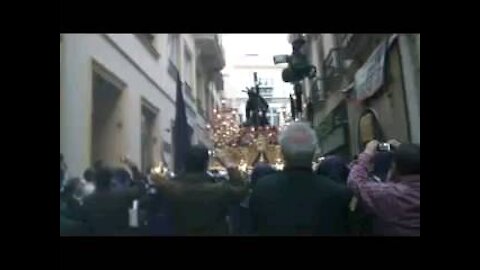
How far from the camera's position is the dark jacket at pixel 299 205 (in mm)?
2531

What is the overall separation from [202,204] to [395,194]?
3.09 feet

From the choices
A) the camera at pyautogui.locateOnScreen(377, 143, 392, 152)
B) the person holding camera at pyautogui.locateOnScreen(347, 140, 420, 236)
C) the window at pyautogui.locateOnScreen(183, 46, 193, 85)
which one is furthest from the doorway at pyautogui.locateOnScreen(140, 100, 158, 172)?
the camera at pyautogui.locateOnScreen(377, 143, 392, 152)

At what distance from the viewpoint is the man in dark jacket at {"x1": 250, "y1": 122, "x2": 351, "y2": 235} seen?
2533 mm

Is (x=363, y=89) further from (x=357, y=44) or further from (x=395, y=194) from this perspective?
(x=395, y=194)

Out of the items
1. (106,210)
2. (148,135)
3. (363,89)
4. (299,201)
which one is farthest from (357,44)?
(106,210)

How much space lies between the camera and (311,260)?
104 inches

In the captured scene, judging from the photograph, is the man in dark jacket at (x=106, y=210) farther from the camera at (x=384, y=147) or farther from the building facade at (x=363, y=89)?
the camera at (x=384, y=147)

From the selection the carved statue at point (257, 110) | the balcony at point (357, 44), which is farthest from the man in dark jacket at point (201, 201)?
the balcony at point (357, 44)

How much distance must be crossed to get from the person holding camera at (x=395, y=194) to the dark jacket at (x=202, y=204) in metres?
0.58

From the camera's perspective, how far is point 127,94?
2.71m

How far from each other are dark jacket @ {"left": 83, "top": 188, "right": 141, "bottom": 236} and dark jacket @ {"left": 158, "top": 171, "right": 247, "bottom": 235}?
0.73 ft
